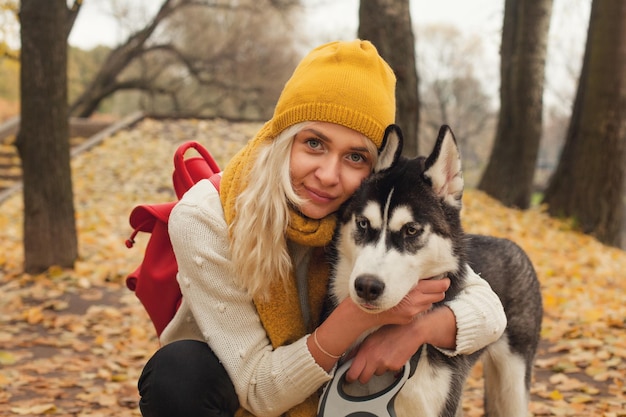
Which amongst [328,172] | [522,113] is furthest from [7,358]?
[522,113]

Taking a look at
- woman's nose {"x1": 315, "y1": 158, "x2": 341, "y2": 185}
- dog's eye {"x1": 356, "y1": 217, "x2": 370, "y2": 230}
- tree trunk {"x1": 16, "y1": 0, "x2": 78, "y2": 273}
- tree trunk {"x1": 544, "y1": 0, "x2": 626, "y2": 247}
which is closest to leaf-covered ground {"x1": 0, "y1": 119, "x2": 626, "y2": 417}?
tree trunk {"x1": 16, "y1": 0, "x2": 78, "y2": 273}

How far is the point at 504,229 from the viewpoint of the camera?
9.06 m

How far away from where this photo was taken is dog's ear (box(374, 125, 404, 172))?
2.48 m

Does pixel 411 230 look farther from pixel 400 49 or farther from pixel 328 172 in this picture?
pixel 400 49

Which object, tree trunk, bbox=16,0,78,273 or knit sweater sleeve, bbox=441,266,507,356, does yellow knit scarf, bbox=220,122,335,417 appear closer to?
knit sweater sleeve, bbox=441,266,507,356

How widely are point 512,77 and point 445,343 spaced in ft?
30.6

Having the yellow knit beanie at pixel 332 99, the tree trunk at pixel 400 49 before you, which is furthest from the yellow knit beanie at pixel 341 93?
the tree trunk at pixel 400 49

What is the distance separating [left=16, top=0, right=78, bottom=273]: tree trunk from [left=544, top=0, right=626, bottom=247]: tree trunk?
7.46 meters

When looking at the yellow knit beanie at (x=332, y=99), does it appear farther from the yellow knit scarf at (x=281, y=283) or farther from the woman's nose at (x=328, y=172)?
the woman's nose at (x=328, y=172)

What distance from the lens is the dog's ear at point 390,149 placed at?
8.15 ft

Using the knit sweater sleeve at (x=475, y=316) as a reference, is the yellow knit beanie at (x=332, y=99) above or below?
above

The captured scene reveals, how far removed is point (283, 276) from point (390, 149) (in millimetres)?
679

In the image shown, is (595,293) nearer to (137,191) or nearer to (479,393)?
(479,393)

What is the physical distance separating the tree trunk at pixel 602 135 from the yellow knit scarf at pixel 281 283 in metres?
8.10
